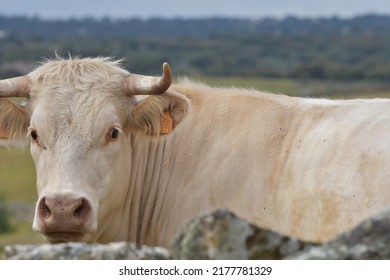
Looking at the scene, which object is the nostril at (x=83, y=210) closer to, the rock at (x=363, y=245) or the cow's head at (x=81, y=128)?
the cow's head at (x=81, y=128)

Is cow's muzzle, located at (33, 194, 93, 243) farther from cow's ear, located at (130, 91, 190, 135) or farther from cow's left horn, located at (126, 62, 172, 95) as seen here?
Answer: cow's left horn, located at (126, 62, 172, 95)

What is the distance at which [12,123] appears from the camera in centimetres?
1091

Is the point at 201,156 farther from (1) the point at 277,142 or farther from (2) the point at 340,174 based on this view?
(2) the point at 340,174

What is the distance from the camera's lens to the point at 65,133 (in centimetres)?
1004

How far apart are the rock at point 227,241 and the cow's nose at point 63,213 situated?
3.88m

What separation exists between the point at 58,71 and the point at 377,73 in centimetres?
13795

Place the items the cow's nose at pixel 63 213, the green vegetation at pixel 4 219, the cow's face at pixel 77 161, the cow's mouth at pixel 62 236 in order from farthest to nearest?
the green vegetation at pixel 4 219 → the cow's mouth at pixel 62 236 → the cow's face at pixel 77 161 → the cow's nose at pixel 63 213

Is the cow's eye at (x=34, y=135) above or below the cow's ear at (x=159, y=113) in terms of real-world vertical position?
below

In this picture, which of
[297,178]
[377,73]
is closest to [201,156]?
[297,178]

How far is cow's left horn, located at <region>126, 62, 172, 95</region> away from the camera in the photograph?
34.3ft

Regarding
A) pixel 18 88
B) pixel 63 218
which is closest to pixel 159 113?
pixel 18 88

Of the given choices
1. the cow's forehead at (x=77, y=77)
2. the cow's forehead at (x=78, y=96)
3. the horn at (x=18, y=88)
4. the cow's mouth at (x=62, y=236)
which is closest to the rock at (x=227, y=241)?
the cow's mouth at (x=62, y=236)

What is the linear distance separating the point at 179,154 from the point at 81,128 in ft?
4.46

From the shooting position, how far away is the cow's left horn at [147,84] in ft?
34.3
